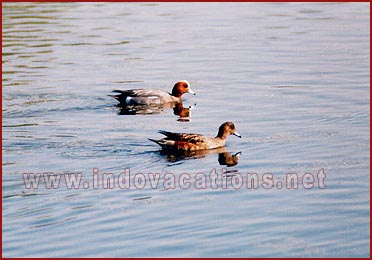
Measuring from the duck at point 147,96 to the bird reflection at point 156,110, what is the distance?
0.24ft

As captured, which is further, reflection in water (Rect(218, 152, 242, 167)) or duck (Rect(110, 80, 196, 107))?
duck (Rect(110, 80, 196, 107))

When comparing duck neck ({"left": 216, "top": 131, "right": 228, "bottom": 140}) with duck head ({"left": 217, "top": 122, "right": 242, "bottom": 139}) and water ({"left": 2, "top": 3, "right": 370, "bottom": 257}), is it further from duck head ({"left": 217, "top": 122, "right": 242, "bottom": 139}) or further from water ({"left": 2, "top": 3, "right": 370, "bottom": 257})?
water ({"left": 2, "top": 3, "right": 370, "bottom": 257})

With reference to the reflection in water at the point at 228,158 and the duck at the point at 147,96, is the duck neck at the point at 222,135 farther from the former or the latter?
the duck at the point at 147,96

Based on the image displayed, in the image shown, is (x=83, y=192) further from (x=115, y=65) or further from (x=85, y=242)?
(x=115, y=65)

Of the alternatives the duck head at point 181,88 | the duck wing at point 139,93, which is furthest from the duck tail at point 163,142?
the duck head at point 181,88

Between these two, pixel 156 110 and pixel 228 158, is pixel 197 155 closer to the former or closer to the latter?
pixel 228 158

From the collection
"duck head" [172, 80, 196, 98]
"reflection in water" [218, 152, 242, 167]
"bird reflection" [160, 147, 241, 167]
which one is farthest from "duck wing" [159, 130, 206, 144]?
"duck head" [172, 80, 196, 98]

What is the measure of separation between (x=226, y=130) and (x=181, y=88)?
443 centimetres

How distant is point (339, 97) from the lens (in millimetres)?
17281

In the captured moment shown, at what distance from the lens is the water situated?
1005cm

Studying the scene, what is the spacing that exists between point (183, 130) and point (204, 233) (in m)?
5.73

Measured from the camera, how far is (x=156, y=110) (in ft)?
58.7

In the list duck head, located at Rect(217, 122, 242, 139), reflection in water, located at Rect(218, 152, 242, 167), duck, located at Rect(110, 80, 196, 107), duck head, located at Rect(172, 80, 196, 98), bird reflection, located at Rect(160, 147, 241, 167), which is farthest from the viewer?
duck head, located at Rect(172, 80, 196, 98)

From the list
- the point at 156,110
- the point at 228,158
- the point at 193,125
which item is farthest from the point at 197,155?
the point at 156,110
